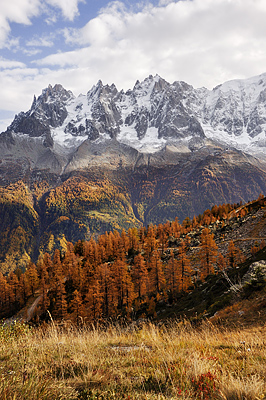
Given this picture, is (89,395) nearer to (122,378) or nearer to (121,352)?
(122,378)

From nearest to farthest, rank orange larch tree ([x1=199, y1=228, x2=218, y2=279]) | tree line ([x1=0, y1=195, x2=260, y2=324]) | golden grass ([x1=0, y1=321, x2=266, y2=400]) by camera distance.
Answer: golden grass ([x1=0, y1=321, x2=266, y2=400]) → tree line ([x1=0, y1=195, x2=260, y2=324]) → orange larch tree ([x1=199, y1=228, x2=218, y2=279])

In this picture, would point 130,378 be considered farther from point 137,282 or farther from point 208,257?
point 137,282

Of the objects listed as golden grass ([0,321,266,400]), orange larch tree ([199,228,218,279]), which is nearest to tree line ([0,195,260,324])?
orange larch tree ([199,228,218,279])

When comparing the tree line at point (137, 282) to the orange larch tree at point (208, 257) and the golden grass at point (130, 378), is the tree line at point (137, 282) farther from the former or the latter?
the golden grass at point (130, 378)

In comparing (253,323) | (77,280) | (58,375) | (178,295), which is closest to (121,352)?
A: (58,375)

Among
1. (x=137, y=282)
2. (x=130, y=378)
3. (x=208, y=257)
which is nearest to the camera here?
(x=130, y=378)

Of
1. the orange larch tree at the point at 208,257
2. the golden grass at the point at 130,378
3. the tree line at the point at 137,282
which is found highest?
the golden grass at the point at 130,378

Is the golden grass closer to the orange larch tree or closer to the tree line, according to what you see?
the tree line

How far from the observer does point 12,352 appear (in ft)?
18.7

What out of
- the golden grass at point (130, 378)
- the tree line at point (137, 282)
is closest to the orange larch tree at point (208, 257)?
the tree line at point (137, 282)

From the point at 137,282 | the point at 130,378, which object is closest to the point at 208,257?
the point at 137,282

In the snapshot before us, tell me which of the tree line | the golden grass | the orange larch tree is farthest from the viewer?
the orange larch tree

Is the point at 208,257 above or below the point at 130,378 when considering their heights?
below

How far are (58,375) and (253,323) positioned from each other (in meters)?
10.3
